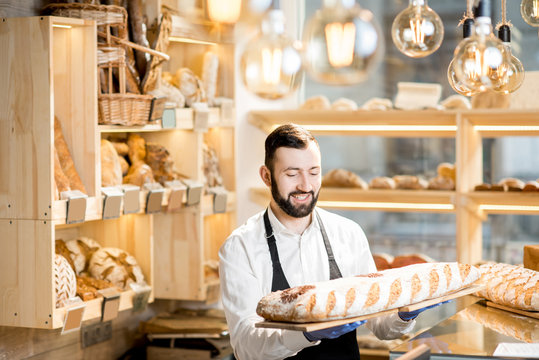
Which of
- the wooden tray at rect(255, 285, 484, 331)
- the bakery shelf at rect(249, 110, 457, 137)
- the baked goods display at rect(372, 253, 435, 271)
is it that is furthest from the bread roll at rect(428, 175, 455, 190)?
the wooden tray at rect(255, 285, 484, 331)

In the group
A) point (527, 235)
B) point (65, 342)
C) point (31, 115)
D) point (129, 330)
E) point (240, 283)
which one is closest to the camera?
point (240, 283)

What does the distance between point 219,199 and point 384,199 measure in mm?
878

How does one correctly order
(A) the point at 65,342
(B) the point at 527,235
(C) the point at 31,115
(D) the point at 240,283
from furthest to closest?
1. (B) the point at 527,235
2. (A) the point at 65,342
3. (C) the point at 31,115
4. (D) the point at 240,283

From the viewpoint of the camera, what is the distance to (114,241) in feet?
11.0

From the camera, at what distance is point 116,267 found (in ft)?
10.1

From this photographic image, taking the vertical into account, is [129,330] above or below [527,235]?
below

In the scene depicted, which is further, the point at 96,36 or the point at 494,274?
the point at 96,36

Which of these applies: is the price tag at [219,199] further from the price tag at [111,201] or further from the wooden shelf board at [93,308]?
the price tag at [111,201]

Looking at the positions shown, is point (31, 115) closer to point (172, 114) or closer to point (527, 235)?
point (172, 114)

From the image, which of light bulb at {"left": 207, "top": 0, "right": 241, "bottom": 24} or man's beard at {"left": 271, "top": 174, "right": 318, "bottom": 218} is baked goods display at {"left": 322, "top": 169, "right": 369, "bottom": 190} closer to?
light bulb at {"left": 207, "top": 0, "right": 241, "bottom": 24}

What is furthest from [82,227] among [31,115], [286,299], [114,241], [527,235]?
[527,235]

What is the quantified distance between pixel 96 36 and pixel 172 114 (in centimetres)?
60

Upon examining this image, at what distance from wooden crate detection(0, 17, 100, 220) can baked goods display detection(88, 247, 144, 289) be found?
0.35 m

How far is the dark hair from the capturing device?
2.24m
